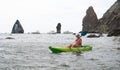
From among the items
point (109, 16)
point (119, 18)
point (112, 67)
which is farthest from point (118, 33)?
point (109, 16)

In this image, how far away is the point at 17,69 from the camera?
21469mm

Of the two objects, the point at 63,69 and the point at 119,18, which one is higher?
the point at 119,18

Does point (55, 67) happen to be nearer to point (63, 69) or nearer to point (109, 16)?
point (63, 69)

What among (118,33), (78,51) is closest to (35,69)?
(78,51)

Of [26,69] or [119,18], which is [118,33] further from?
[26,69]

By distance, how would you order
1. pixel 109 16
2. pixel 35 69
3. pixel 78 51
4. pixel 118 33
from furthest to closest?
pixel 109 16, pixel 118 33, pixel 78 51, pixel 35 69

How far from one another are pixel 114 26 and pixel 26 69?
134147 millimetres

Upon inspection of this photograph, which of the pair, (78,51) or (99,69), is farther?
(78,51)

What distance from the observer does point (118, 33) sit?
94500 mm

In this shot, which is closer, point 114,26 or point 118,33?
point 118,33

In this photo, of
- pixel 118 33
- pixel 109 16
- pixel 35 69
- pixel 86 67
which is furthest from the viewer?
pixel 109 16

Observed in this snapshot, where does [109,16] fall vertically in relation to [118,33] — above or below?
above

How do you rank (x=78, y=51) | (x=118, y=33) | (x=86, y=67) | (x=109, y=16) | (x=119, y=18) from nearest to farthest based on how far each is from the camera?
(x=86, y=67)
(x=78, y=51)
(x=118, y=33)
(x=119, y=18)
(x=109, y=16)

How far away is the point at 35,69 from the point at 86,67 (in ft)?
14.1
